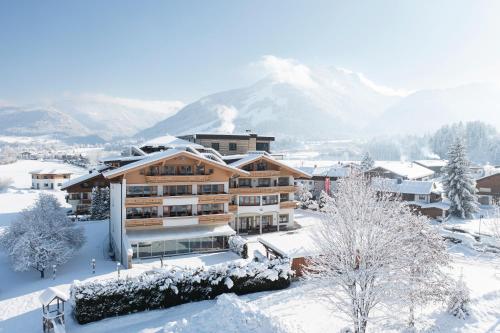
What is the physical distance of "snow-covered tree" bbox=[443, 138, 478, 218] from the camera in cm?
5303

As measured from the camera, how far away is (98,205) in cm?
4781

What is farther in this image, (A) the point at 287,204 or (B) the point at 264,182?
(A) the point at 287,204

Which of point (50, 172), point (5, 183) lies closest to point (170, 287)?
point (50, 172)

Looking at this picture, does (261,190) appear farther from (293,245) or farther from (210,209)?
(293,245)

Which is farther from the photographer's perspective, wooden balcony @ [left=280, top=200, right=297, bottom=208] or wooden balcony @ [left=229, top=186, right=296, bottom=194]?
wooden balcony @ [left=280, top=200, right=297, bottom=208]

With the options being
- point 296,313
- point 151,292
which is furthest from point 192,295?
point 296,313

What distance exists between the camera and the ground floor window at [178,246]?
2806cm

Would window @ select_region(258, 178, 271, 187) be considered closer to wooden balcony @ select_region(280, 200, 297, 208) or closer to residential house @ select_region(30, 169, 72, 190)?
wooden balcony @ select_region(280, 200, 297, 208)

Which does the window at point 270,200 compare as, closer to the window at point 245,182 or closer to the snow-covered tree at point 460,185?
the window at point 245,182

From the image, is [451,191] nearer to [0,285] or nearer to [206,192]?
[206,192]

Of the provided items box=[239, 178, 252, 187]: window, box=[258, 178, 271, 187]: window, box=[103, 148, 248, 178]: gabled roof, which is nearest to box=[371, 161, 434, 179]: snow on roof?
box=[258, 178, 271, 187]: window

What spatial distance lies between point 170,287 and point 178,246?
894cm

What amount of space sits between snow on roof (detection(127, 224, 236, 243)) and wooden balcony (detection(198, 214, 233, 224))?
1.75 feet

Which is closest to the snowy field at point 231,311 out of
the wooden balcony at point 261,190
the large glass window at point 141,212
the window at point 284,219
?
the large glass window at point 141,212
